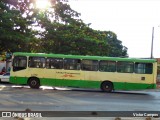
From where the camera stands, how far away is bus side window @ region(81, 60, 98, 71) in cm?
2914

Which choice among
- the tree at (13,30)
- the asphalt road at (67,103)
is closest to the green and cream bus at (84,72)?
the asphalt road at (67,103)

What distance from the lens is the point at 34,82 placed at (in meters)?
29.2

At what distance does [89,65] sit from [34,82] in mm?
4181

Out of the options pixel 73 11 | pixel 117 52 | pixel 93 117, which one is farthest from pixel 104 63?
pixel 117 52

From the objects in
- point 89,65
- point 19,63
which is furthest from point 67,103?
point 19,63

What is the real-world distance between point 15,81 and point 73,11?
21703mm

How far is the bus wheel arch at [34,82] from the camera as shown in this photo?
1147 inches

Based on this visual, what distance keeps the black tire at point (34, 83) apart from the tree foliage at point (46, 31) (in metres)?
8.39

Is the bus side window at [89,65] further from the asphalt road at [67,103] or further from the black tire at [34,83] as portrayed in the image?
the asphalt road at [67,103]

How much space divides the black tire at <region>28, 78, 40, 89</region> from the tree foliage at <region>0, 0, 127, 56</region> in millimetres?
8387

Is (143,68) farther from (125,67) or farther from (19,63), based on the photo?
(19,63)

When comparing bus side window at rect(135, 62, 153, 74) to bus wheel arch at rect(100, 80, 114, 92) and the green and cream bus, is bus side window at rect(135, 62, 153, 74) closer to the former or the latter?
the green and cream bus

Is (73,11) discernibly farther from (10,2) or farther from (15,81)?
(15,81)

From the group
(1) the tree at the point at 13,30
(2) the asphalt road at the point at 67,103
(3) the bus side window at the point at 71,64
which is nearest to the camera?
(2) the asphalt road at the point at 67,103
